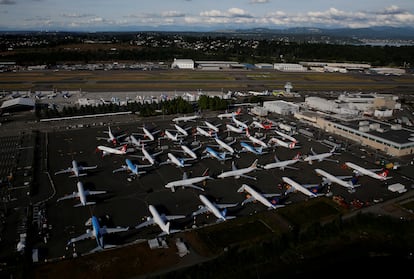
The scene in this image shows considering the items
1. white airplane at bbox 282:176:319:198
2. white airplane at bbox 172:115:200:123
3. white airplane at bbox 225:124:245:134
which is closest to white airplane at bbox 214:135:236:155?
white airplane at bbox 225:124:245:134

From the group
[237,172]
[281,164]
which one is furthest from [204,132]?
[237,172]

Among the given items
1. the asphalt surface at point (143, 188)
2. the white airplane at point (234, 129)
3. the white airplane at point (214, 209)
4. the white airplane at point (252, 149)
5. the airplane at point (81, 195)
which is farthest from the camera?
the white airplane at point (234, 129)

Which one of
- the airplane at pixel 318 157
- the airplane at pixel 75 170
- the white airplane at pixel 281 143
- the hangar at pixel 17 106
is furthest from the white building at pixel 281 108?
the hangar at pixel 17 106

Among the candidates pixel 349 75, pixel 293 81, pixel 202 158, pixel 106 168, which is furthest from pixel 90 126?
pixel 349 75

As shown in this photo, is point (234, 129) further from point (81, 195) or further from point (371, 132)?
point (81, 195)

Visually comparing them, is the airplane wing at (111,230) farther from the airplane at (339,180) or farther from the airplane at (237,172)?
the airplane at (339,180)

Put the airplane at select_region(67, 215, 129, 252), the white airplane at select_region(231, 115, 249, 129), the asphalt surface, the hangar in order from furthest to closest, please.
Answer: the hangar, the white airplane at select_region(231, 115, 249, 129), the asphalt surface, the airplane at select_region(67, 215, 129, 252)

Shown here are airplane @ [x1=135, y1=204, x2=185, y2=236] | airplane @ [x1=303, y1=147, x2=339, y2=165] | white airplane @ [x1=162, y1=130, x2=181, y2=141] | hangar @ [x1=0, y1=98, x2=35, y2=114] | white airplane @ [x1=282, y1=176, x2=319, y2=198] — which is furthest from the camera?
hangar @ [x1=0, y1=98, x2=35, y2=114]

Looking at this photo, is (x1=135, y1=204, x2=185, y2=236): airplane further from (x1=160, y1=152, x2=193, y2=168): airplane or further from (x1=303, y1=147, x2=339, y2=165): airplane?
(x1=303, y1=147, x2=339, y2=165): airplane
